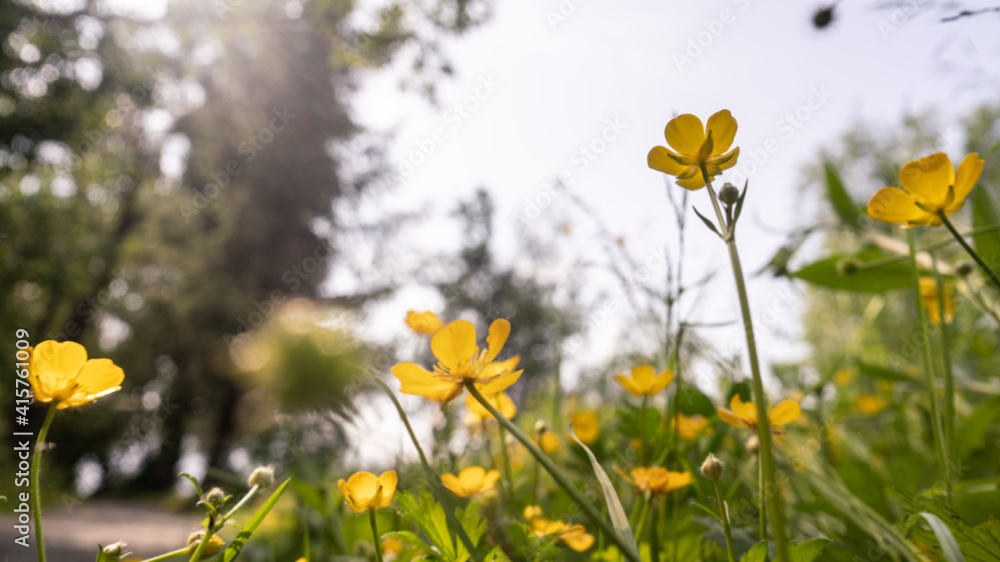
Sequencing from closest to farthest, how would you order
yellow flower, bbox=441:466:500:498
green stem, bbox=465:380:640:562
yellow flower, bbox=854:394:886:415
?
green stem, bbox=465:380:640:562 < yellow flower, bbox=441:466:500:498 < yellow flower, bbox=854:394:886:415

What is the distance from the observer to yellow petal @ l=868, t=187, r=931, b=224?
29 cm

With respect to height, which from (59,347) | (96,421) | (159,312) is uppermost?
(159,312)

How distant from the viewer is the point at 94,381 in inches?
11.6

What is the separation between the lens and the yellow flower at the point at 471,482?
389 mm

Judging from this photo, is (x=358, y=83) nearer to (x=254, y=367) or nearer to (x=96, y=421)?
(x=96, y=421)

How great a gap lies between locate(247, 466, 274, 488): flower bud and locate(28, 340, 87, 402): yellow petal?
0.36ft

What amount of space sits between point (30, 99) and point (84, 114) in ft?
1.41

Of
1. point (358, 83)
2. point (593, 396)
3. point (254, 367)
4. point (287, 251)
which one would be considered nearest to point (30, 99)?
point (254, 367)

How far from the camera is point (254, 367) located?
78 cm

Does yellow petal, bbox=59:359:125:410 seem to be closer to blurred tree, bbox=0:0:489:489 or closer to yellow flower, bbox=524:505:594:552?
yellow flower, bbox=524:505:594:552

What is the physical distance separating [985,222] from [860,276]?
0.63ft

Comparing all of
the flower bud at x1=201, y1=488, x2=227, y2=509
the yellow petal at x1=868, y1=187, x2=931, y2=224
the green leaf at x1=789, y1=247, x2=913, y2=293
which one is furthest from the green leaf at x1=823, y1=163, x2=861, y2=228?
the flower bud at x1=201, y1=488, x2=227, y2=509

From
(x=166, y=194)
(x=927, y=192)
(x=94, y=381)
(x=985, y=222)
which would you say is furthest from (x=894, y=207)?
(x=166, y=194)

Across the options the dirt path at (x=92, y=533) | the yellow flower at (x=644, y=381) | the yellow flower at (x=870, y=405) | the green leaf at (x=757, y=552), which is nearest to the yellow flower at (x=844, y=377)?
the yellow flower at (x=870, y=405)
